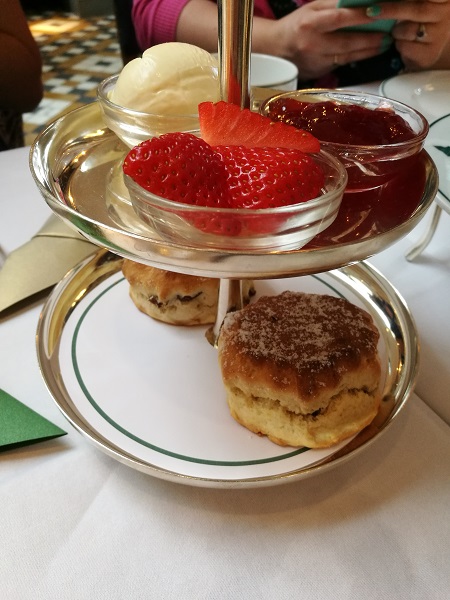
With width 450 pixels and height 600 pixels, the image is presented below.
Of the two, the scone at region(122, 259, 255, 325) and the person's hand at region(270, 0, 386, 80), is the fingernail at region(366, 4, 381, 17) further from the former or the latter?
the scone at region(122, 259, 255, 325)

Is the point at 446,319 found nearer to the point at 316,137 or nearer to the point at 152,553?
the point at 316,137

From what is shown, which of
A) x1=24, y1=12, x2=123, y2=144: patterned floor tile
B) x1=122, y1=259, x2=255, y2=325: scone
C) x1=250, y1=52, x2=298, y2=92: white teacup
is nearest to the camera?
x1=122, y1=259, x2=255, y2=325: scone

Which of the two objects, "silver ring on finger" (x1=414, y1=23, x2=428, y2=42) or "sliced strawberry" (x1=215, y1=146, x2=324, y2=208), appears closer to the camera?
"sliced strawberry" (x1=215, y1=146, x2=324, y2=208)

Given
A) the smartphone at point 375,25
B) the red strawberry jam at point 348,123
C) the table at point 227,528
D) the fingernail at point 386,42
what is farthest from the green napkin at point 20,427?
the fingernail at point 386,42

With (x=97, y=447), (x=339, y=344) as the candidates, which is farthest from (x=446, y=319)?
(x=97, y=447)

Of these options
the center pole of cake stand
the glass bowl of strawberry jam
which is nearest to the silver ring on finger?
the glass bowl of strawberry jam
